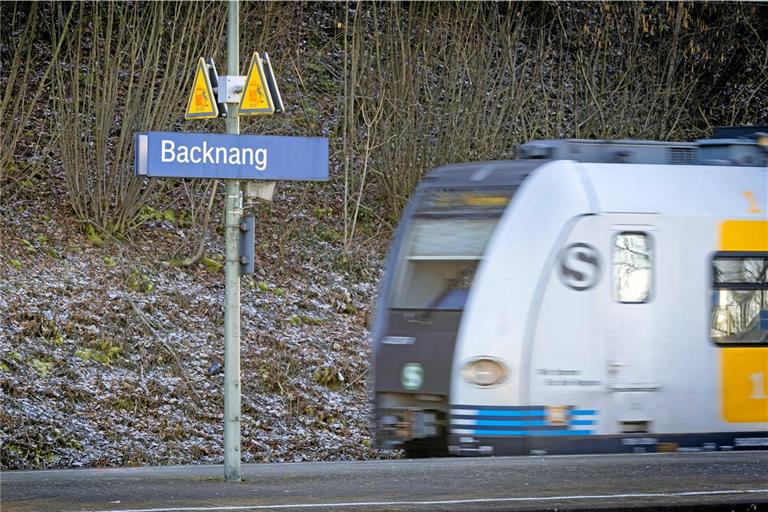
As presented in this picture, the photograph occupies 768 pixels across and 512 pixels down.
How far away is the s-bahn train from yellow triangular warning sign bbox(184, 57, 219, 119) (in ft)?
9.12

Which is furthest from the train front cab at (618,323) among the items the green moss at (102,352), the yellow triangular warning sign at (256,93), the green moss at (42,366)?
the green moss at (102,352)

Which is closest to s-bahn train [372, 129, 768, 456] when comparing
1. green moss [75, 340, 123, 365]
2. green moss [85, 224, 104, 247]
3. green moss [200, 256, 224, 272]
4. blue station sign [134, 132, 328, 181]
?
blue station sign [134, 132, 328, 181]

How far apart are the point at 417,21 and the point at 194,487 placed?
13.4 meters

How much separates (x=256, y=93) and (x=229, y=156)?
75 centimetres

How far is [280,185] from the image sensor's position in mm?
25859

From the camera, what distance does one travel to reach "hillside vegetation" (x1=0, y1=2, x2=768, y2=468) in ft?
60.1

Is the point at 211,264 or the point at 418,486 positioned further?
the point at 211,264

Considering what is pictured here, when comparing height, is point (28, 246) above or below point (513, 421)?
above

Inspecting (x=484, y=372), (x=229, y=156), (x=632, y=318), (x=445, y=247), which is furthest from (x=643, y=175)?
(x=229, y=156)

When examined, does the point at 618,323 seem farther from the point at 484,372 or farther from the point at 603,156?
the point at 603,156

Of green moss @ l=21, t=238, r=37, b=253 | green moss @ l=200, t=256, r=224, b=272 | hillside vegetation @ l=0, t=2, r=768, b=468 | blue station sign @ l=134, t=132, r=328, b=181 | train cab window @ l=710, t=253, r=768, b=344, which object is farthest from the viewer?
green moss @ l=200, t=256, r=224, b=272

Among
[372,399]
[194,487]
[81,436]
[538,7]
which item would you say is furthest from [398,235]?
[538,7]

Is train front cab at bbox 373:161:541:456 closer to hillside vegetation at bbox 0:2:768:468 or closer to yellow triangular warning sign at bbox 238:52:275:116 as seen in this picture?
yellow triangular warning sign at bbox 238:52:275:116

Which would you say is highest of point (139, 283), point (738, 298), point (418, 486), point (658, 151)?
point (658, 151)
